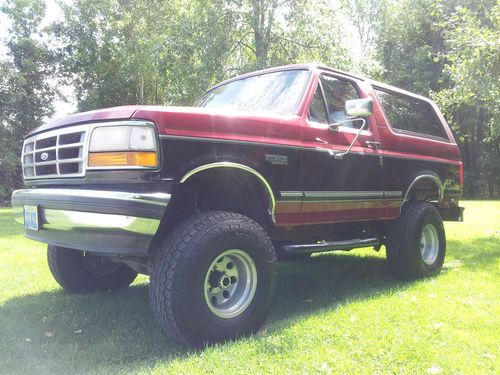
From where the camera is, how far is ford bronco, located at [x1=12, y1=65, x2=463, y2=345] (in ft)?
8.84

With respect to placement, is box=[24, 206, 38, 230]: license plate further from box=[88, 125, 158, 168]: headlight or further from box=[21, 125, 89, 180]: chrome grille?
box=[88, 125, 158, 168]: headlight

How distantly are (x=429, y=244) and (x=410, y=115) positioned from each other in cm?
149

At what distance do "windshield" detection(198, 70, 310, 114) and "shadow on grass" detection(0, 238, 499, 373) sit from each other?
5.67ft

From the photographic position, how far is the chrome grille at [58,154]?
114 inches

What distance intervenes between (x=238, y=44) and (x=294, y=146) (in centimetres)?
1247

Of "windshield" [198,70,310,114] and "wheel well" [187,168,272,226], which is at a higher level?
"windshield" [198,70,310,114]

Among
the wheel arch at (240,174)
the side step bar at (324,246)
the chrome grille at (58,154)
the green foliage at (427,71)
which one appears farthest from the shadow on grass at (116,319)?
the green foliage at (427,71)

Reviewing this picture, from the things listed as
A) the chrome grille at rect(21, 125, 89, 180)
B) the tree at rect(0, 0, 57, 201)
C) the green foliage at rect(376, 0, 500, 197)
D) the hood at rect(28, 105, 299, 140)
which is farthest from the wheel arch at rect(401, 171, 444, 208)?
the tree at rect(0, 0, 57, 201)

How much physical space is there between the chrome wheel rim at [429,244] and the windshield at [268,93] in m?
2.31

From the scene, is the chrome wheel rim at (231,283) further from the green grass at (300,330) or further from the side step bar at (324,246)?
the side step bar at (324,246)

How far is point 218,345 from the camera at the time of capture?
284cm

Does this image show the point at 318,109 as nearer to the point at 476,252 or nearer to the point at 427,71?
the point at 476,252

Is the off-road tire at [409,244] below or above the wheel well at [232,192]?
below

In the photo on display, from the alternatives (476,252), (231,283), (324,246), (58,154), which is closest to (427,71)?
(476,252)
